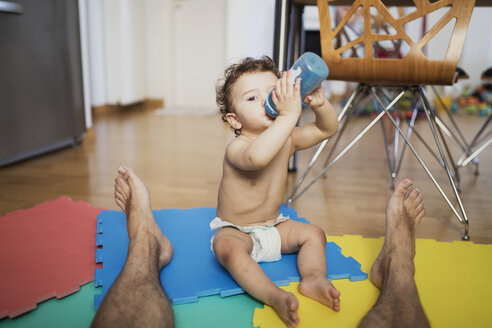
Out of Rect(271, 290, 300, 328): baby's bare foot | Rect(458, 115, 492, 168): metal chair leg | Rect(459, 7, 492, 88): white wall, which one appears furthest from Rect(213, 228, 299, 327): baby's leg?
Rect(459, 7, 492, 88): white wall

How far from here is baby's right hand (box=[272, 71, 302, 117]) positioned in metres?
0.86

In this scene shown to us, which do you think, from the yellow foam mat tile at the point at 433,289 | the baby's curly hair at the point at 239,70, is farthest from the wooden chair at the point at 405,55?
the baby's curly hair at the point at 239,70

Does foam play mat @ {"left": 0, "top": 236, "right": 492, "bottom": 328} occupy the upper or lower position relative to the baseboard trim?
lower

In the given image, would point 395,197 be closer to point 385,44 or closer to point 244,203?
point 244,203

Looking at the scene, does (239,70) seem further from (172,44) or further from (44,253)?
(172,44)

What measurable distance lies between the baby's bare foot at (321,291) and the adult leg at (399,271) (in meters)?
0.07

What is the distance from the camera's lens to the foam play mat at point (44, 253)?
2.77ft

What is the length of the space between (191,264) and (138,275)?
0.20 m

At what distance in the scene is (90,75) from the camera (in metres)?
3.35

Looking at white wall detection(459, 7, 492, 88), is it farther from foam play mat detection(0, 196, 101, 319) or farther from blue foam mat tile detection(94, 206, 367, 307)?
foam play mat detection(0, 196, 101, 319)

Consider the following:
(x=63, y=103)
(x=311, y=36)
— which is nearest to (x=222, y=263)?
(x=63, y=103)

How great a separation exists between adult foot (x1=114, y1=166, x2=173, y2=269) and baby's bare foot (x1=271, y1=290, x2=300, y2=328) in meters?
0.27

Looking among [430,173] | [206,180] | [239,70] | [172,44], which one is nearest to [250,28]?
[172,44]

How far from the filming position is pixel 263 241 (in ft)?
3.17
